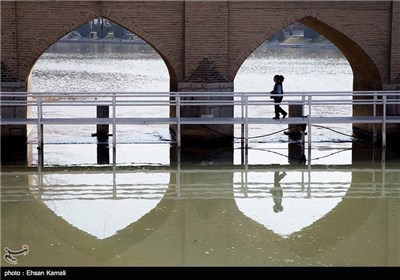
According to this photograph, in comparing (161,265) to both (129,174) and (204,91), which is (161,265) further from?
(204,91)

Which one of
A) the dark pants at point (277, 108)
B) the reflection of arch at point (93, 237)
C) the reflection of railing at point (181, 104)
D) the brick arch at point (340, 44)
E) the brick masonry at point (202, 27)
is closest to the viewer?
the reflection of arch at point (93, 237)

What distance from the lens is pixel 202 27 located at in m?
20.9

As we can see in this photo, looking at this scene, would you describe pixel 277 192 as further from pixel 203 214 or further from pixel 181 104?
pixel 181 104

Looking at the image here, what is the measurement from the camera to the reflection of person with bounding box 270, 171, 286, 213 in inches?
547

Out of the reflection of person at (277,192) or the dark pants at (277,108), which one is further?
the dark pants at (277,108)

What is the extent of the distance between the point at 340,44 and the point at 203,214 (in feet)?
35.1

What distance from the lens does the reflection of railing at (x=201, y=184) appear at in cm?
1480

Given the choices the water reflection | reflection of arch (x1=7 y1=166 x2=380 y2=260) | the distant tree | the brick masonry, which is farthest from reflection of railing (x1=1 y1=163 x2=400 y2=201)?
the distant tree

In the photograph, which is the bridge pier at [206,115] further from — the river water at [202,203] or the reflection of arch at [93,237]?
the reflection of arch at [93,237]

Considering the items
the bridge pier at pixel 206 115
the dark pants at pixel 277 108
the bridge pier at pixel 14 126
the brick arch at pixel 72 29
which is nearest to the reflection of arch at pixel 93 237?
the dark pants at pixel 277 108

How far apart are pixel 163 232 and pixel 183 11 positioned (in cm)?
953

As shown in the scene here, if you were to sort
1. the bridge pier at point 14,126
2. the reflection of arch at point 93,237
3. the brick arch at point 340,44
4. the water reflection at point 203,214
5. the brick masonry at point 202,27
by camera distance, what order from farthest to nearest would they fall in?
1. the brick arch at point 340,44
2. the brick masonry at point 202,27
3. the bridge pier at point 14,126
4. the reflection of arch at point 93,237
5. the water reflection at point 203,214

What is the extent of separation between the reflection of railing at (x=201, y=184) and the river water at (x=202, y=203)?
2cm

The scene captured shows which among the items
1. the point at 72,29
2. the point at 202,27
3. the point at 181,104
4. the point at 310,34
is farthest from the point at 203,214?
the point at 310,34
